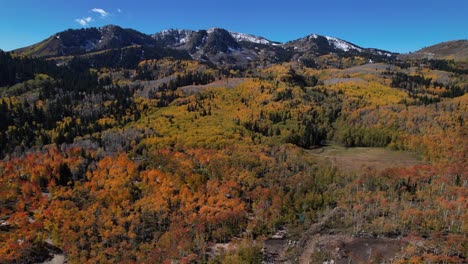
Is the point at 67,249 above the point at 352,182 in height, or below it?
below

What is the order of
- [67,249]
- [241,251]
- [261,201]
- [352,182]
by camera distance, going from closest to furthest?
[241,251] < [67,249] < [261,201] < [352,182]

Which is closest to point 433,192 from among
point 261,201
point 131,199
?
point 261,201

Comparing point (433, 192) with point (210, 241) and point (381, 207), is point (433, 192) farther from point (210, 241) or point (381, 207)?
point (210, 241)

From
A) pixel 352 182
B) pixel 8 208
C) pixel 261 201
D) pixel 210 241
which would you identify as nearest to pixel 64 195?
pixel 8 208

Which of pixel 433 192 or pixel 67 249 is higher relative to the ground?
pixel 433 192

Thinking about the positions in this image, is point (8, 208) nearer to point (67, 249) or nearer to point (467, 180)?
point (67, 249)

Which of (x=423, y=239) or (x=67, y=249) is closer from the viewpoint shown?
(x=423, y=239)

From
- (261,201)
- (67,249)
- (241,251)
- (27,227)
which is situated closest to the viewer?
(241,251)

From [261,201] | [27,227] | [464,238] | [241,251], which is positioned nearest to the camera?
[464,238]

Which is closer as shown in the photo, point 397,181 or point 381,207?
point 381,207
